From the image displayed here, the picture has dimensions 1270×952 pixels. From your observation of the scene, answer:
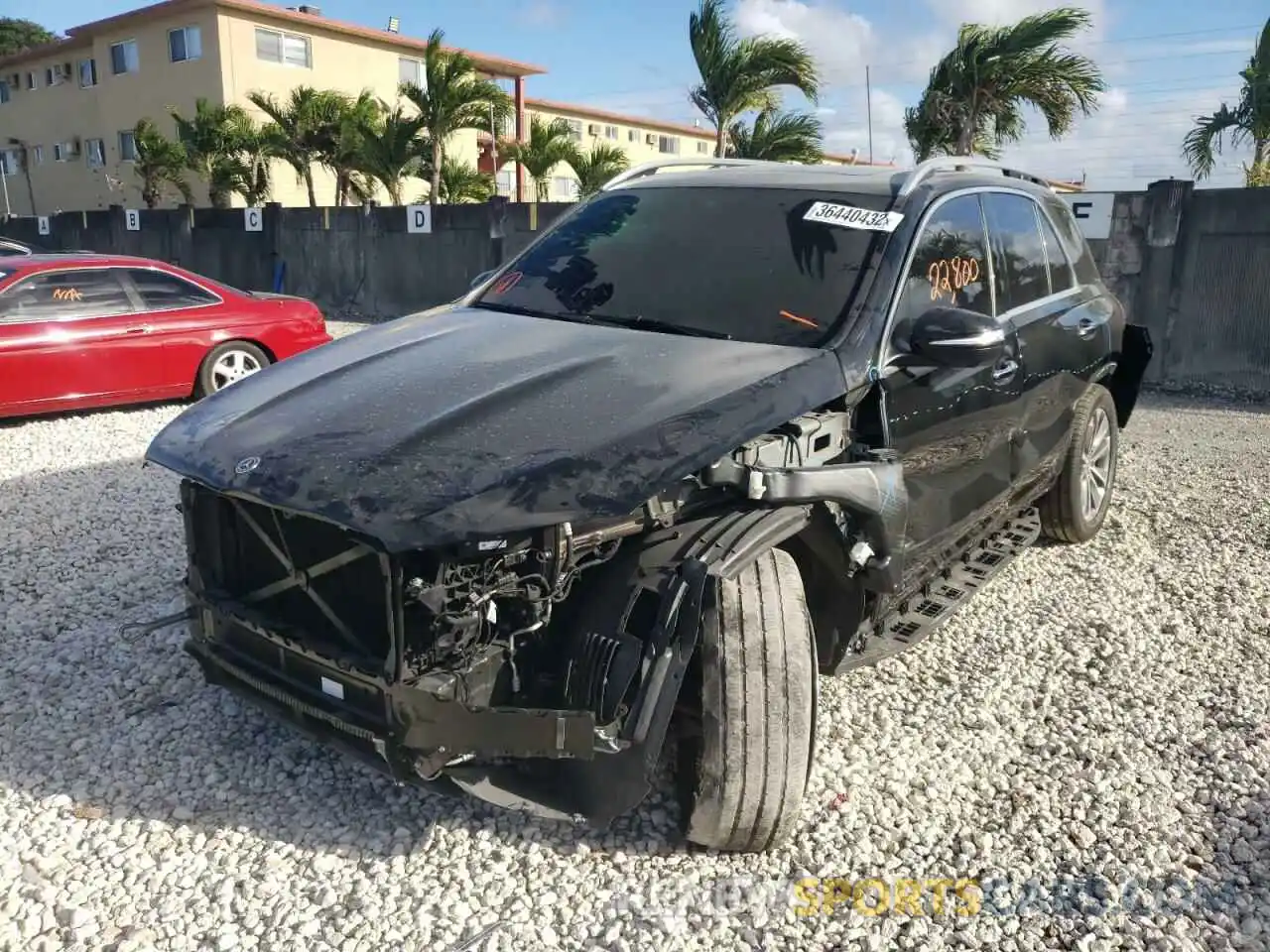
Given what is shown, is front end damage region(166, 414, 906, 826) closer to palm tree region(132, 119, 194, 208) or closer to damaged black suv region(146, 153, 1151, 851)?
damaged black suv region(146, 153, 1151, 851)

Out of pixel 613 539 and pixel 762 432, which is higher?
pixel 762 432

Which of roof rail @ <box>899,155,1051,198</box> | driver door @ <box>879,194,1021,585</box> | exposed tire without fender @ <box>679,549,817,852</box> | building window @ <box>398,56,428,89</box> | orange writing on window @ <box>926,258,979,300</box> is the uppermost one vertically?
building window @ <box>398,56,428,89</box>

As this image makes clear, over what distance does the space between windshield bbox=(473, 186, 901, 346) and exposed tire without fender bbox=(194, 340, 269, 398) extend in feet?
18.6

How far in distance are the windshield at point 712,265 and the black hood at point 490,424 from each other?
19 cm

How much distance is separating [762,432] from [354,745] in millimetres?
1399

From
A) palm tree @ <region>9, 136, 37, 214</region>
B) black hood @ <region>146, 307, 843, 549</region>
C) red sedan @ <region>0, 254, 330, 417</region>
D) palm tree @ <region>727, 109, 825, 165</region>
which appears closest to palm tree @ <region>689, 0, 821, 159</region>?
palm tree @ <region>727, 109, 825, 165</region>

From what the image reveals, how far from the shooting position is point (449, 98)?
20.2m

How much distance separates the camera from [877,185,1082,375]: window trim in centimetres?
338

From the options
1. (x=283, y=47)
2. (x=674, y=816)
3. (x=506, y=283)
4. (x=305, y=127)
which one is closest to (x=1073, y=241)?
(x=506, y=283)

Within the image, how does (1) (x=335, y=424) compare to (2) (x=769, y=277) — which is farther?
(2) (x=769, y=277)

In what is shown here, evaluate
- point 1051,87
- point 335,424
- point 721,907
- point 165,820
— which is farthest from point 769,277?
point 1051,87

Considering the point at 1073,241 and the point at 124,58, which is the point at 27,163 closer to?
the point at 124,58

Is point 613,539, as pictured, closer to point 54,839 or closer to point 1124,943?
point 1124,943

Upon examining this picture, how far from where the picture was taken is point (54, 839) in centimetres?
304
